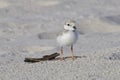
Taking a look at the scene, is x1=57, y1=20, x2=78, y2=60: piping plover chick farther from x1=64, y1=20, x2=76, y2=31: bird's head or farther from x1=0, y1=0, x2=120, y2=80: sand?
x1=0, y1=0, x2=120, y2=80: sand

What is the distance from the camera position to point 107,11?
534 inches

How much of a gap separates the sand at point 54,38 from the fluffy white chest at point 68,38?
236mm

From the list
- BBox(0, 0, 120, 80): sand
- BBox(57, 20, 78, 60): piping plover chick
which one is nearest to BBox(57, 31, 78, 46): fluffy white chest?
BBox(57, 20, 78, 60): piping plover chick

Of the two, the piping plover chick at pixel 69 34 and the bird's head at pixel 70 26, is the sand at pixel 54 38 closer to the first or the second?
the piping plover chick at pixel 69 34

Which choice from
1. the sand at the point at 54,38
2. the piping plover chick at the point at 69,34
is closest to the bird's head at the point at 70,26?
the piping plover chick at the point at 69,34

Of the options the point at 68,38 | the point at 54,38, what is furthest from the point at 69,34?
the point at 54,38

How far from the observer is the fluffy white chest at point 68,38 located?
6305 millimetres

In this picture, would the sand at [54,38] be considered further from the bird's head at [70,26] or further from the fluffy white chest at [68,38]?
the bird's head at [70,26]

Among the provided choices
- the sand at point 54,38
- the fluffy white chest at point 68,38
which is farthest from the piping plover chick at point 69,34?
the sand at point 54,38

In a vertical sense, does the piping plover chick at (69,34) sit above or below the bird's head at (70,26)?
below

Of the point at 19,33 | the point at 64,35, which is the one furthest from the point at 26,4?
the point at 64,35

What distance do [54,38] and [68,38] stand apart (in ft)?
13.7

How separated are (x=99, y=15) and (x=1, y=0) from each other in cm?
327

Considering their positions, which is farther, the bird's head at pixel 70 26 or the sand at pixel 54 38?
the bird's head at pixel 70 26
